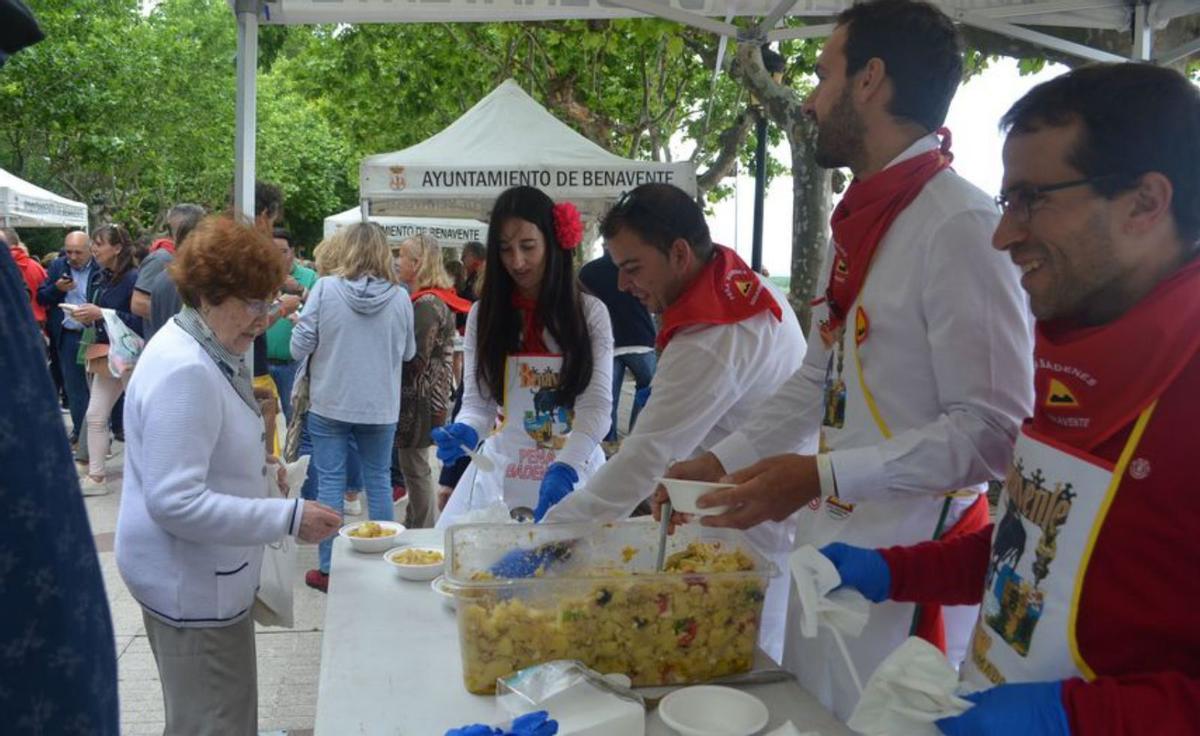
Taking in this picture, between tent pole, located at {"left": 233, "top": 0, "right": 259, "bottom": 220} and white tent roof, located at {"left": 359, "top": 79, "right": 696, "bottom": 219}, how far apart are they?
2065 mm

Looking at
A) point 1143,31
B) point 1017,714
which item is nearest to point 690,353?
point 1017,714

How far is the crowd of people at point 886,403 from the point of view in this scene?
114 centimetres

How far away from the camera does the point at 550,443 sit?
327 centimetres

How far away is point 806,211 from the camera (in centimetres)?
652

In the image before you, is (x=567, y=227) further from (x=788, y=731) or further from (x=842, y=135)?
(x=788, y=731)

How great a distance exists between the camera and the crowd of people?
1137mm

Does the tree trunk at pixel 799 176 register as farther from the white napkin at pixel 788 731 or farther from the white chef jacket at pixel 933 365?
the white napkin at pixel 788 731

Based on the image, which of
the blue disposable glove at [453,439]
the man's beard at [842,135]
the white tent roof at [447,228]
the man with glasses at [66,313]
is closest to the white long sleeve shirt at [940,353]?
the man's beard at [842,135]

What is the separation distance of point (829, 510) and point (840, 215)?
2.03ft

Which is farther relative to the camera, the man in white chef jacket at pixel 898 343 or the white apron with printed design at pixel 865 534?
the white apron with printed design at pixel 865 534

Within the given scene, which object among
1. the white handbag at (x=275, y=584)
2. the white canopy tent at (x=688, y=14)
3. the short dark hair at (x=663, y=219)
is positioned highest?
the white canopy tent at (x=688, y=14)

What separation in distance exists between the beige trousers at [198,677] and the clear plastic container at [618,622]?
893mm

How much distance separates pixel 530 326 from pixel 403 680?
1692 millimetres

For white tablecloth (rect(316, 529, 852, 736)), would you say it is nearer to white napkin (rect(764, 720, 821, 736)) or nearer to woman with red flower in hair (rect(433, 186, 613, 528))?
white napkin (rect(764, 720, 821, 736))
